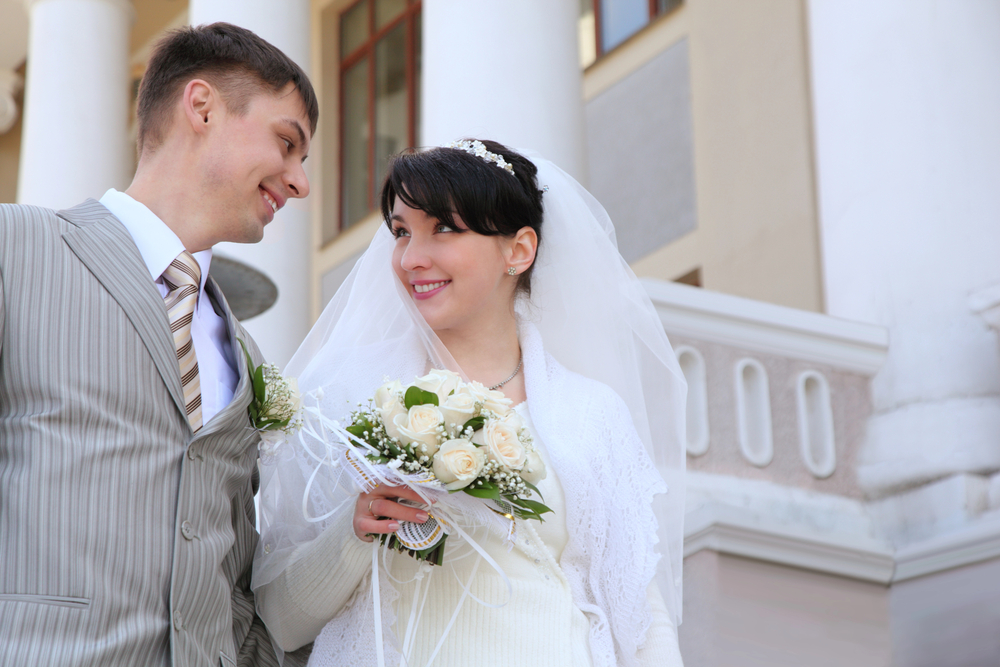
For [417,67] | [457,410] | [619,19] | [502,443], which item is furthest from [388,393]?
[417,67]

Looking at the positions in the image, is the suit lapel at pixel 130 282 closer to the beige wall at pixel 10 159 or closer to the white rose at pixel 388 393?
the white rose at pixel 388 393

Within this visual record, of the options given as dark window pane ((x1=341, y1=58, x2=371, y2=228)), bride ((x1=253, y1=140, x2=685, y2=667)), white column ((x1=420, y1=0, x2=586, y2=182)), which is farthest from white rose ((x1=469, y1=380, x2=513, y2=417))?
dark window pane ((x1=341, y1=58, x2=371, y2=228))

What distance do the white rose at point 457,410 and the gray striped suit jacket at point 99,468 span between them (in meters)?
0.39

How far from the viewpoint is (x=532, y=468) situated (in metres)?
2.46

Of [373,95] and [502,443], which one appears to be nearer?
[502,443]

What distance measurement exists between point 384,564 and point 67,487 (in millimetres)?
811

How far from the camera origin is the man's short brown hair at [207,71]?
2.55 meters

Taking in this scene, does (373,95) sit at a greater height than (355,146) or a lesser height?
greater

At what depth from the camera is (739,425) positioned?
5191mm

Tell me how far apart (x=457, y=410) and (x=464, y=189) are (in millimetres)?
734

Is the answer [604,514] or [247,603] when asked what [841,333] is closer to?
[604,514]

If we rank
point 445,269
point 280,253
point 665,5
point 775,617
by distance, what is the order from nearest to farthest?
1. point 445,269
2. point 775,617
3. point 280,253
4. point 665,5

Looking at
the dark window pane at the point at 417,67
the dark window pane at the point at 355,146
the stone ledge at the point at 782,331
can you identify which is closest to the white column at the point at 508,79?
the stone ledge at the point at 782,331

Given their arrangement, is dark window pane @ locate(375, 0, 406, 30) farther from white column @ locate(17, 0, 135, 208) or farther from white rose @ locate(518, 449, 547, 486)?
white rose @ locate(518, 449, 547, 486)
